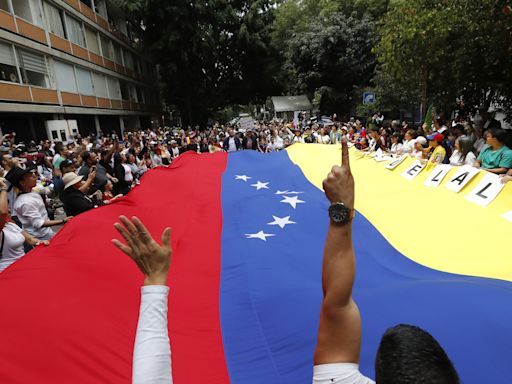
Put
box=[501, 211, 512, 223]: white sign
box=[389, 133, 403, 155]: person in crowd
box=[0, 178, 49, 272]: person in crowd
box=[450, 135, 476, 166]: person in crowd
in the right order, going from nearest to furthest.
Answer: box=[0, 178, 49, 272]: person in crowd, box=[501, 211, 512, 223]: white sign, box=[450, 135, 476, 166]: person in crowd, box=[389, 133, 403, 155]: person in crowd

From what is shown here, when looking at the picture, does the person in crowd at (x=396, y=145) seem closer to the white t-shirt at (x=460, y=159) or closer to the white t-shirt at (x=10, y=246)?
the white t-shirt at (x=460, y=159)

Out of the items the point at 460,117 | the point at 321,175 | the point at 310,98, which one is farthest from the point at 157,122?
the point at 321,175

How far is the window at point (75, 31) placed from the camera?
791 inches

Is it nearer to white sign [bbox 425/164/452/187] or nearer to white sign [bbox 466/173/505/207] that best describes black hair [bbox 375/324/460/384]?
white sign [bbox 466/173/505/207]

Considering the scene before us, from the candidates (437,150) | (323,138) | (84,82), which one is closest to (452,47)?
(323,138)

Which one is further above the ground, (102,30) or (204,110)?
(102,30)

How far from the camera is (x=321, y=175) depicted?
6.29 meters

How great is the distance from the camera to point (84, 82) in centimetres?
2117

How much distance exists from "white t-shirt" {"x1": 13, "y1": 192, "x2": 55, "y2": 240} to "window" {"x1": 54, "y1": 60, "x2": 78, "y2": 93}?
17.4 metres

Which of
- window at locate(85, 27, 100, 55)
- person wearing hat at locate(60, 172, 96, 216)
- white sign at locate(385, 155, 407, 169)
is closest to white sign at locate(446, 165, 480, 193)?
white sign at locate(385, 155, 407, 169)

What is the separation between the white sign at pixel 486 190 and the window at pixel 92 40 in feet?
80.2

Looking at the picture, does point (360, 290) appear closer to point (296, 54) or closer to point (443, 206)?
point (443, 206)

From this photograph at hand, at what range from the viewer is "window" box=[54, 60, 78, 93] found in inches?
721

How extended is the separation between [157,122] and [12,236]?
32903 mm
